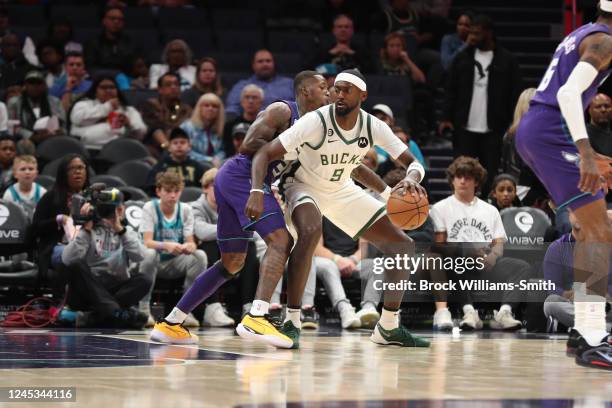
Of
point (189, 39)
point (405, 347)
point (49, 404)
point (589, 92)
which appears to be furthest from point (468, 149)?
point (49, 404)

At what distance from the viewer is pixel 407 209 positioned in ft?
24.0

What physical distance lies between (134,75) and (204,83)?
1372 mm

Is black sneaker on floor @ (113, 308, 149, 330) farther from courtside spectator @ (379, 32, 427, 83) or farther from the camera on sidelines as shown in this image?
courtside spectator @ (379, 32, 427, 83)

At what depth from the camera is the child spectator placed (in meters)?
10.3

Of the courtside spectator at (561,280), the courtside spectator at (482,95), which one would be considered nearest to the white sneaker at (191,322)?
the courtside spectator at (561,280)

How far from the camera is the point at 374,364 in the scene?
6480 millimetres

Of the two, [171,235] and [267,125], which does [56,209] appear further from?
[267,125]

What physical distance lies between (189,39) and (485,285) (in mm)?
6067

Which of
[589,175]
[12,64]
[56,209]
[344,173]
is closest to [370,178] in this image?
[344,173]

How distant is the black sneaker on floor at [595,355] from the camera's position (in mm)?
6223

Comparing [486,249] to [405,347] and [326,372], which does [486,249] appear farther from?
[326,372]

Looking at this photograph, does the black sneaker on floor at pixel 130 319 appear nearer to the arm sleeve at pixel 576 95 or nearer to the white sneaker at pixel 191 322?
the white sneaker at pixel 191 322

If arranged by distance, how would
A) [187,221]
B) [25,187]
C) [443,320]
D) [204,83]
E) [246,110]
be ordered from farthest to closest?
[204,83] → [246,110] → [25,187] → [187,221] → [443,320]

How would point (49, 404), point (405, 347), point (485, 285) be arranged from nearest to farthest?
point (49, 404)
point (405, 347)
point (485, 285)
